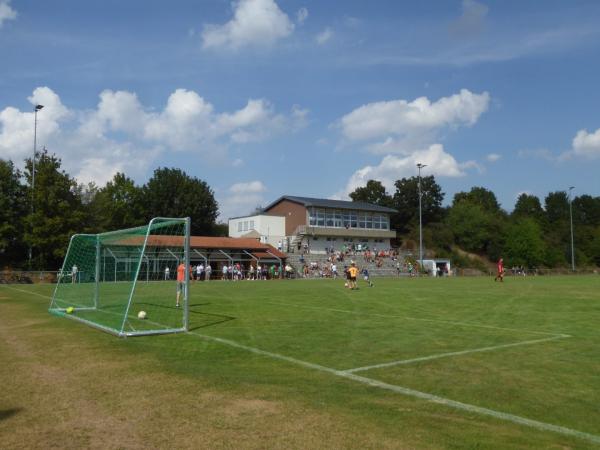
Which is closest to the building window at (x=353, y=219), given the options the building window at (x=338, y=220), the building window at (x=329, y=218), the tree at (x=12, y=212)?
the building window at (x=338, y=220)

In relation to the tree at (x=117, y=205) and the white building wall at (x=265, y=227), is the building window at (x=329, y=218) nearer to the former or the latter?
the white building wall at (x=265, y=227)

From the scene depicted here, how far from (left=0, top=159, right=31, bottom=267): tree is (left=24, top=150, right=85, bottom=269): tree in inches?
77.8

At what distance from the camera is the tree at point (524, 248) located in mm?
88938

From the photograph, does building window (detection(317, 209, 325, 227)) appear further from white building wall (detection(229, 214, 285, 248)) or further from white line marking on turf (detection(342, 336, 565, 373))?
white line marking on turf (detection(342, 336, 565, 373))

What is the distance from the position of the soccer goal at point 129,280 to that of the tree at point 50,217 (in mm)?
22331

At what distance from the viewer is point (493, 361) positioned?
8438 mm

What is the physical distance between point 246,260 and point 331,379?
158 feet

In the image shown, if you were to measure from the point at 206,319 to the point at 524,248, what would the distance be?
85657 millimetres

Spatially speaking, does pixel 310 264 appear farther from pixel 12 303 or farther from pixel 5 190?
pixel 12 303

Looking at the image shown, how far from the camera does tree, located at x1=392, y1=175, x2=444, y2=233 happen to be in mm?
93125

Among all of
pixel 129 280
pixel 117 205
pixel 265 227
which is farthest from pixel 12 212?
pixel 129 280

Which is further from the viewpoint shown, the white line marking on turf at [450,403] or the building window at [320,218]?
the building window at [320,218]

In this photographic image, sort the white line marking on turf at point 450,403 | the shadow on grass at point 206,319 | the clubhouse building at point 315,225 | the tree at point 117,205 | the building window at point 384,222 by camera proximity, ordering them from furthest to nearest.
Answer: the building window at point 384,222 < the clubhouse building at point 315,225 < the tree at point 117,205 < the shadow on grass at point 206,319 < the white line marking on turf at point 450,403

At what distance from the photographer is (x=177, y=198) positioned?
69.6 metres
